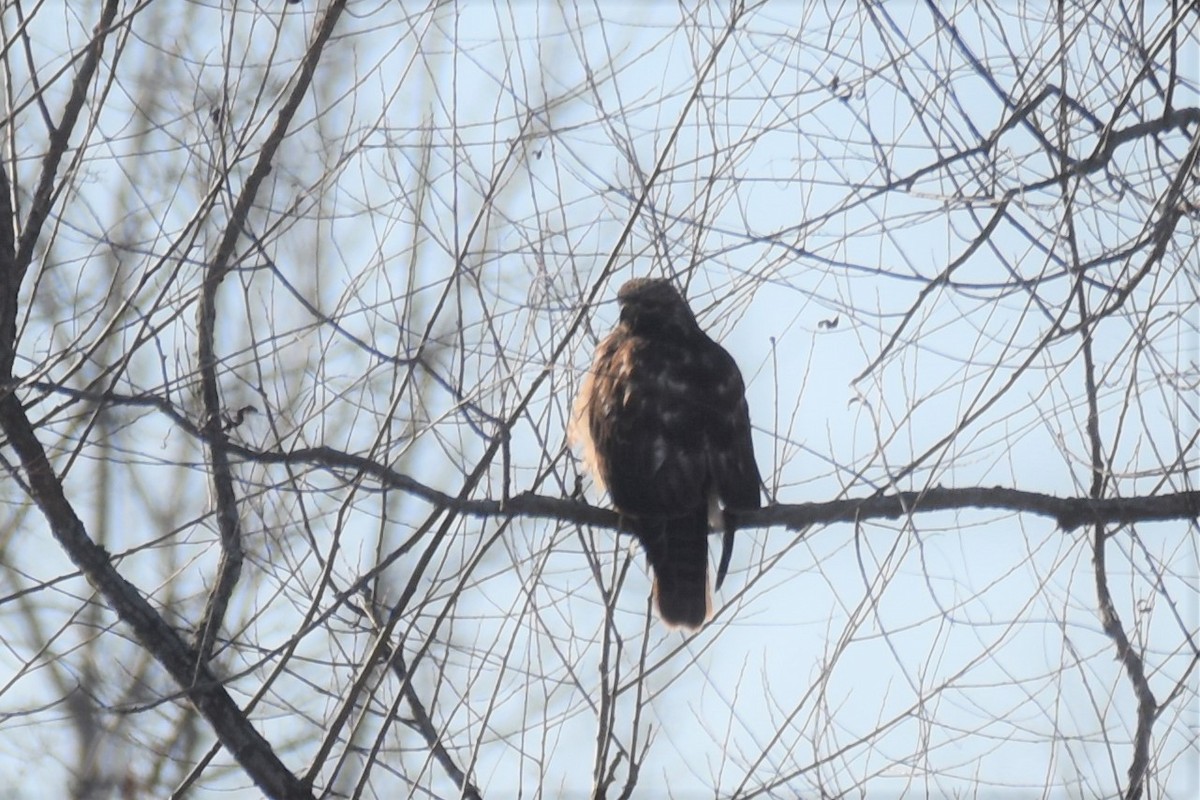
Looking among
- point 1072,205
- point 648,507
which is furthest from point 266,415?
point 1072,205

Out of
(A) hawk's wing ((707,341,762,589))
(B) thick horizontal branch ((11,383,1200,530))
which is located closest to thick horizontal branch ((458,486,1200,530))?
(B) thick horizontal branch ((11,383,1200,530))

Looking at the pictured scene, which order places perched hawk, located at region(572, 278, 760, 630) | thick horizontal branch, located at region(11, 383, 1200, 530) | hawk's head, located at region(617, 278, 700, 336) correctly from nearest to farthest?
thick horizontal branch, located at region(11, 383, 1200, 530) → perched hawk, located at region(572, 278, 760, 630) → hawk's head, located at region(617, 278, 700, 336)

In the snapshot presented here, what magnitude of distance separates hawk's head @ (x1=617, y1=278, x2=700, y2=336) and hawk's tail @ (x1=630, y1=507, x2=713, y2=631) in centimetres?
61

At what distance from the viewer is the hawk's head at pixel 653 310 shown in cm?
516

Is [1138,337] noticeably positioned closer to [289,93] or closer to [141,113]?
[289,93]

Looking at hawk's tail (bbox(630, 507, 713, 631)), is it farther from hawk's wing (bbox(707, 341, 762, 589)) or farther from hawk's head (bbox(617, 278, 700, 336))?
hawk's head (bbox(617, 278, 700, 336))

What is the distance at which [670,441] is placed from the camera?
5004mm

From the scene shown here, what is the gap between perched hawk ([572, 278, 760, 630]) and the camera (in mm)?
4918

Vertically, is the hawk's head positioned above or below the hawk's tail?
above

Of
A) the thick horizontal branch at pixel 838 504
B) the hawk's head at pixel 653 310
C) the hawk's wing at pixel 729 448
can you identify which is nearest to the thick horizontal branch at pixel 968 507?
the thick horizontal branch at pixel 838 504

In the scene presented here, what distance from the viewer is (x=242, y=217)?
4.14 metres

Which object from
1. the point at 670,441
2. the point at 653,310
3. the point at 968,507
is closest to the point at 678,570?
the point at 670,441

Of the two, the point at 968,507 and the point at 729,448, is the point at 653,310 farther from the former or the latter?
the point at 968,507

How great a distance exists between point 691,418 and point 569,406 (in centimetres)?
81
